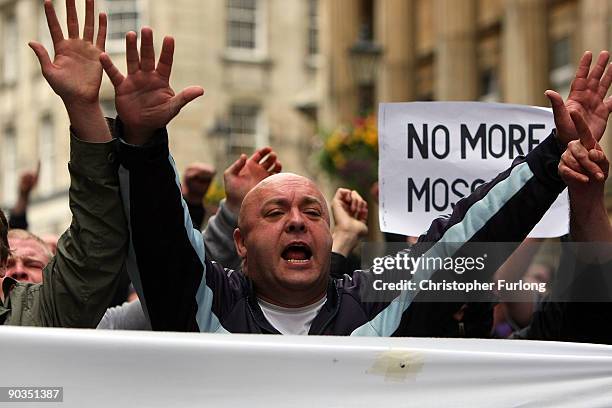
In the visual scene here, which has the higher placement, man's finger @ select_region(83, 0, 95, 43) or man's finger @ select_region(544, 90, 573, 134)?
man's finger @ select_region(83, 0, 95, 43)

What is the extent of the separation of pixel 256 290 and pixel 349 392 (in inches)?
42.2

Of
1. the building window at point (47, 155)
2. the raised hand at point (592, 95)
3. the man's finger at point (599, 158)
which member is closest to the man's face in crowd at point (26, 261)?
the raised hand at point (592, 95)

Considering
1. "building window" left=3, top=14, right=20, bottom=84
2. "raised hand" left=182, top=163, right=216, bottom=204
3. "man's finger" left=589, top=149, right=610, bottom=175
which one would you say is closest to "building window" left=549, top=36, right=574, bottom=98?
"raised hand" left=182, top=163, right=216, bottom=204

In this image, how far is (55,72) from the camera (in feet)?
15.2

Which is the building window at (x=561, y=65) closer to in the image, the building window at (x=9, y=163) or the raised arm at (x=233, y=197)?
the raised arm at (x=233, y=197)

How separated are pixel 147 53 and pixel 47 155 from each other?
4444 centimetres

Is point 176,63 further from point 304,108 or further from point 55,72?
point 55,72

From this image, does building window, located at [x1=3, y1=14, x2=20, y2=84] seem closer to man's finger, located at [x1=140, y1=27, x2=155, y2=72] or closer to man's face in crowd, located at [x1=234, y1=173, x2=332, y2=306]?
man's face in crowd, located at [x1=234, y1=173, x2=332, y2=306]

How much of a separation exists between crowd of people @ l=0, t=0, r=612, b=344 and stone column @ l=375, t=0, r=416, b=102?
83.0 ft

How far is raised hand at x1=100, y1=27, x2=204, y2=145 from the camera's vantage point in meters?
4.60

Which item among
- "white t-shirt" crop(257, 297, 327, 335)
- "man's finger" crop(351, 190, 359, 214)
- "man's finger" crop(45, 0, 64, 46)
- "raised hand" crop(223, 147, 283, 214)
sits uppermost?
"man's finger" crop(45, 0, 64, 46)

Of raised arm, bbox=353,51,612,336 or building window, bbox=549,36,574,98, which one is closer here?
raised arm, bbox=353,51,612,336

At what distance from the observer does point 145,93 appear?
463cm

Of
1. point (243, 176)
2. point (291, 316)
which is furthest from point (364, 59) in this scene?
point (291, 316)
